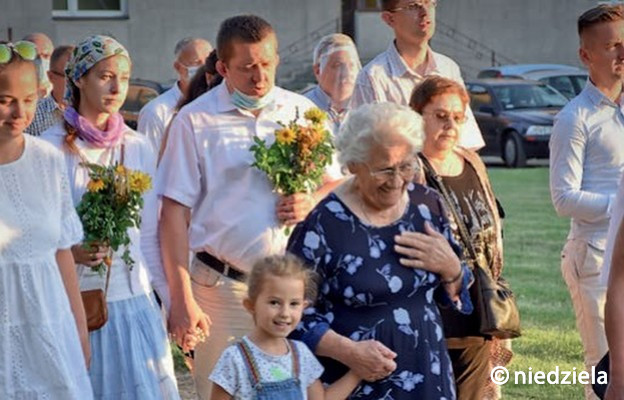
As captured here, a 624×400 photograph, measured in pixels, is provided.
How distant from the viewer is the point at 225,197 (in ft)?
22.1

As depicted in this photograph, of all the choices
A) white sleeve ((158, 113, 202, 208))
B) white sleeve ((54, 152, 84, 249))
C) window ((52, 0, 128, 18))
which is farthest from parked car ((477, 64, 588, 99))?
white sleeve ((54, 152, 84, 249))

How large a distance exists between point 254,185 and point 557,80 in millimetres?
29228

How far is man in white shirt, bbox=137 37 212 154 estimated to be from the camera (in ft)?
34.4

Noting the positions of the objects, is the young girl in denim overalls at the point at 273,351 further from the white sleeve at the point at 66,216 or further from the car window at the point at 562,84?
the car window at the point at 562,84

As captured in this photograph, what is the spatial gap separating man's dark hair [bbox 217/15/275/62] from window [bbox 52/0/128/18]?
35.9m

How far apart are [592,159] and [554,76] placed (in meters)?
28.1

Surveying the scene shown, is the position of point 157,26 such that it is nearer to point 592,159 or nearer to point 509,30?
point 509,30

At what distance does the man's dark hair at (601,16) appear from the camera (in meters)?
7.73

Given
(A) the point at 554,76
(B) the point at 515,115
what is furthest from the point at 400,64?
(A) the point at 554,76

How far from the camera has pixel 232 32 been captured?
6762 millimetres

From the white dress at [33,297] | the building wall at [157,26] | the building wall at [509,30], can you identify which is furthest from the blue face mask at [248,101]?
the building wall at [509,30]

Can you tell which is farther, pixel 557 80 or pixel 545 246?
pixel 557 80

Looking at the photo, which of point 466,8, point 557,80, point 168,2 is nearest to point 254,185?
point 557,80

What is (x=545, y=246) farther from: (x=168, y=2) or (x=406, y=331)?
(x=168, y=2)
